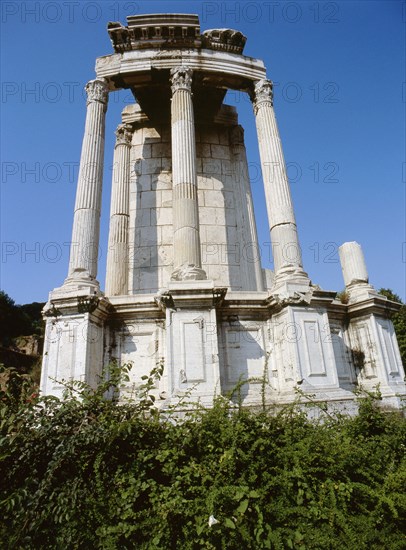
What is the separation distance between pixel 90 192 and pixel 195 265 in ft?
11.1

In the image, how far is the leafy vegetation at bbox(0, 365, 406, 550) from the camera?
3.71 m

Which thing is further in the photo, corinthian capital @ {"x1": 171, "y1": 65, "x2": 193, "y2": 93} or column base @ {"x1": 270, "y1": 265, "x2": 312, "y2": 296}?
corinthian capital @ {"x1": 171, "y1": 65, "x2": 193, "y2": 93}

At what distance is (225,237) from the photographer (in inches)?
478

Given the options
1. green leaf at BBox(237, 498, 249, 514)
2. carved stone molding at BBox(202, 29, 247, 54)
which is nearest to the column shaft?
carved stone molding at BBox(202, 29, 247, 54)

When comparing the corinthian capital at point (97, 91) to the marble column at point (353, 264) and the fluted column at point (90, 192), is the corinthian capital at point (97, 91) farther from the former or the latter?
the marble column at point (353, 264)

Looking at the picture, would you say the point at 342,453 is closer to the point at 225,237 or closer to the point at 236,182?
the point at 225,237

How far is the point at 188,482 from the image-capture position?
418 centimetres

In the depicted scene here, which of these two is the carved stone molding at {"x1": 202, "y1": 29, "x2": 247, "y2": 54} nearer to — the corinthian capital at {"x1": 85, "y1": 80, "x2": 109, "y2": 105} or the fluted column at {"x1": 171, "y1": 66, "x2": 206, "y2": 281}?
the fluted column at {"x1": 171, "y1": 66, "x2": 206, "y2": 281}

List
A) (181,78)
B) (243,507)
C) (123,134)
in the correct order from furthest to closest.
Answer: (123,134) → (181,78) → (243,507)

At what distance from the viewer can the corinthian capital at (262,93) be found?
37.1 feet

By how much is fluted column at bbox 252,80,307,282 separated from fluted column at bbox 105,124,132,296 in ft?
14.2

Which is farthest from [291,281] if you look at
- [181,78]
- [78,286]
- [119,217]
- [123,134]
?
[123,134]

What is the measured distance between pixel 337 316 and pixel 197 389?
4.01m

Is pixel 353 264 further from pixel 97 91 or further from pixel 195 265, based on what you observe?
pixel 97 91
